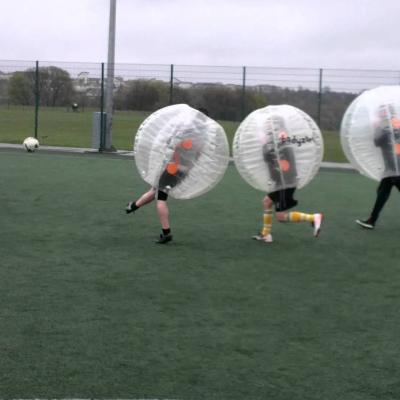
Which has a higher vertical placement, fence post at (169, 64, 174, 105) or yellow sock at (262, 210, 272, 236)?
fence post at (169, 64, 174, 105)

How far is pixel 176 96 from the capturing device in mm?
24797

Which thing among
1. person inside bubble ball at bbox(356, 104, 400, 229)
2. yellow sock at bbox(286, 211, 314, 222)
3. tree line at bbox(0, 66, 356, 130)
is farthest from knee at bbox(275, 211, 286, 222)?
tree line at bbox(0, 66, 356, 130)

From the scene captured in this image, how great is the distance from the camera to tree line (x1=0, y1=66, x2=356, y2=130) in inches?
949

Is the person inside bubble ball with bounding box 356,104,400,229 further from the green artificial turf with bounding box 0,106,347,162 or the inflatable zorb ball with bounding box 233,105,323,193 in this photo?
the green artificial turf with bounding box 0,106,347,162

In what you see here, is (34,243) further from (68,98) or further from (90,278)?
(68,98)

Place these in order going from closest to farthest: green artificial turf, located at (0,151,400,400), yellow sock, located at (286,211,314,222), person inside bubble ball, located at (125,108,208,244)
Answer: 1. green artificial turf, located at (0,151,400,400)
2. person inside bubble ball, located at (125,108,208,244)
3. yellow sock, located at (286,211,314,222)

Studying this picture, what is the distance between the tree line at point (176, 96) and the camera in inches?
949

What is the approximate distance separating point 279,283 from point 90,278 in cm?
166

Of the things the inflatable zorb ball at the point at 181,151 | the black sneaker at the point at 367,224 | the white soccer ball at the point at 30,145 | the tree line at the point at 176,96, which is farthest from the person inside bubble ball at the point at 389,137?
the tree line at the point at 176,96

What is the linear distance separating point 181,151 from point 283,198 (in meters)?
1.25

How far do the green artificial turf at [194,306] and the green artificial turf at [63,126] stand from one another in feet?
48.7

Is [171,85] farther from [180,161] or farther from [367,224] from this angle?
[180,161]

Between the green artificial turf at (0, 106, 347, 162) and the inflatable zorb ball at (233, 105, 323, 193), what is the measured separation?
16.1 m

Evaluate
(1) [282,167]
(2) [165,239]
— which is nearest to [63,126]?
(2) [165,239]
